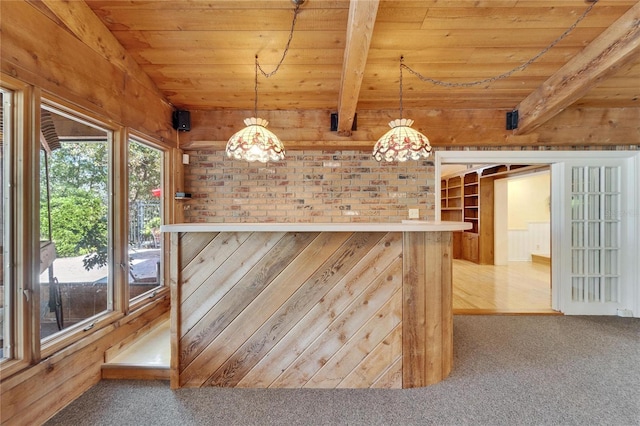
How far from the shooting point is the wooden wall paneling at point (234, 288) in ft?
6.11

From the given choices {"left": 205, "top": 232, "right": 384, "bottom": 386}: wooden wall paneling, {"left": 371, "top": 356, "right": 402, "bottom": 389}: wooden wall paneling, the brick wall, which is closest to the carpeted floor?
{"left": 371, "top": 356, "right": 402, "bottom": 389}: wooden wall paneling

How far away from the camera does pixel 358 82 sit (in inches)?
92.0

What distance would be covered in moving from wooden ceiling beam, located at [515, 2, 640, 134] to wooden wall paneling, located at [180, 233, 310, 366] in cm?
268

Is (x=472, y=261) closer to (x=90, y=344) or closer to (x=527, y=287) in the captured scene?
(x=527, y=287)

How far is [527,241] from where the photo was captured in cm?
695

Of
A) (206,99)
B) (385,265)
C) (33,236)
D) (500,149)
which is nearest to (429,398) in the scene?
(385,265)

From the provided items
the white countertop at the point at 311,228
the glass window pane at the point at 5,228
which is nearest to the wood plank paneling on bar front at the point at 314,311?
the white countertop at the point at 311,228

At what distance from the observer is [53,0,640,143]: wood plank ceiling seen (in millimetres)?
2029

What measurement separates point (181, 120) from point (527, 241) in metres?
8.02

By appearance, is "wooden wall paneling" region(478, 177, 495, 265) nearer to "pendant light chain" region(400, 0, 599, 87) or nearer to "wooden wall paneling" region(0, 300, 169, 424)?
"pendant light chain" region(400, 0, 599, 87)

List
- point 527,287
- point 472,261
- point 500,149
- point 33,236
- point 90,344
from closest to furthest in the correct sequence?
point 33,236 < point 90,344 < point 500,149 < point 527,287 < point 472,261

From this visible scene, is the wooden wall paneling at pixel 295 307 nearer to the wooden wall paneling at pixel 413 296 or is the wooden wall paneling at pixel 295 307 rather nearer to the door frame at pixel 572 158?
the wooden wall paneling at pixel 413 296

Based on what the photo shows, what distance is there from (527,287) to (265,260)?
463 cm

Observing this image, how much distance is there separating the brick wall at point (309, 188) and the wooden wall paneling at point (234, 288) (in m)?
1.57
